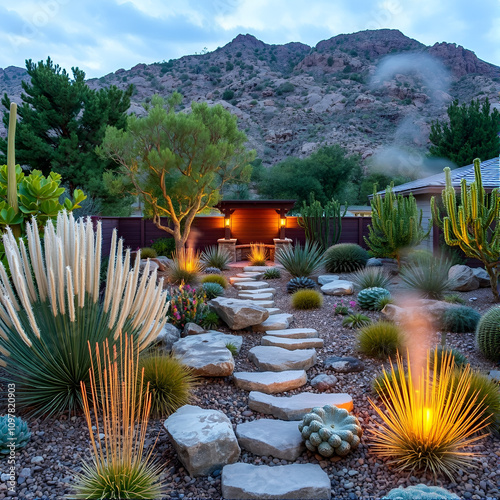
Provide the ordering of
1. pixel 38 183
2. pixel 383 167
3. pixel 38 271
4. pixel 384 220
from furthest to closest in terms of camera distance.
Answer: pixel 383 167
pixel 384 220
pixel 38 183
pixel 38 271

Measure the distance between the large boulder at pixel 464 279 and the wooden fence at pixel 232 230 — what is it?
749 centimetres

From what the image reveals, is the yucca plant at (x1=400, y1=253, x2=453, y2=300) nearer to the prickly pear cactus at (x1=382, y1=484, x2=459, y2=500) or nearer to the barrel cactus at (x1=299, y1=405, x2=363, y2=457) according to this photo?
the barrel cactus at (x1=299, y1=405, x2=363, y2=457)

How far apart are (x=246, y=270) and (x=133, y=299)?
27.7 feet

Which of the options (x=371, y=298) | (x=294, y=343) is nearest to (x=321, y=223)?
(x=371, y=298)

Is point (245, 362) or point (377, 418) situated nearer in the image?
point (377, 418)

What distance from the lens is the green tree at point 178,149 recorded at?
1139 cm

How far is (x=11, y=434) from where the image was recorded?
2680mm

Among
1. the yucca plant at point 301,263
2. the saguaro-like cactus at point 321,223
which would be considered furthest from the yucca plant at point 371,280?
the saguaro-like cactus at point 321,223

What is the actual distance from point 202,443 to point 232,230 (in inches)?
573

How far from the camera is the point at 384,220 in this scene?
10.6 meters

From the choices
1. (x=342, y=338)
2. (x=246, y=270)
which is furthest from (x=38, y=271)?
(x=246, y=270)

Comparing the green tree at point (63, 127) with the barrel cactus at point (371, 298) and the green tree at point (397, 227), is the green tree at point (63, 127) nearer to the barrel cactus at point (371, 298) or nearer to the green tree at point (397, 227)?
the green tree at point (397, 227)

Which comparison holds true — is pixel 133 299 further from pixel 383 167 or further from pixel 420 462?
pixel 383 167

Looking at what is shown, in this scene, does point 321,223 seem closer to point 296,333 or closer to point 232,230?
point 232,230
